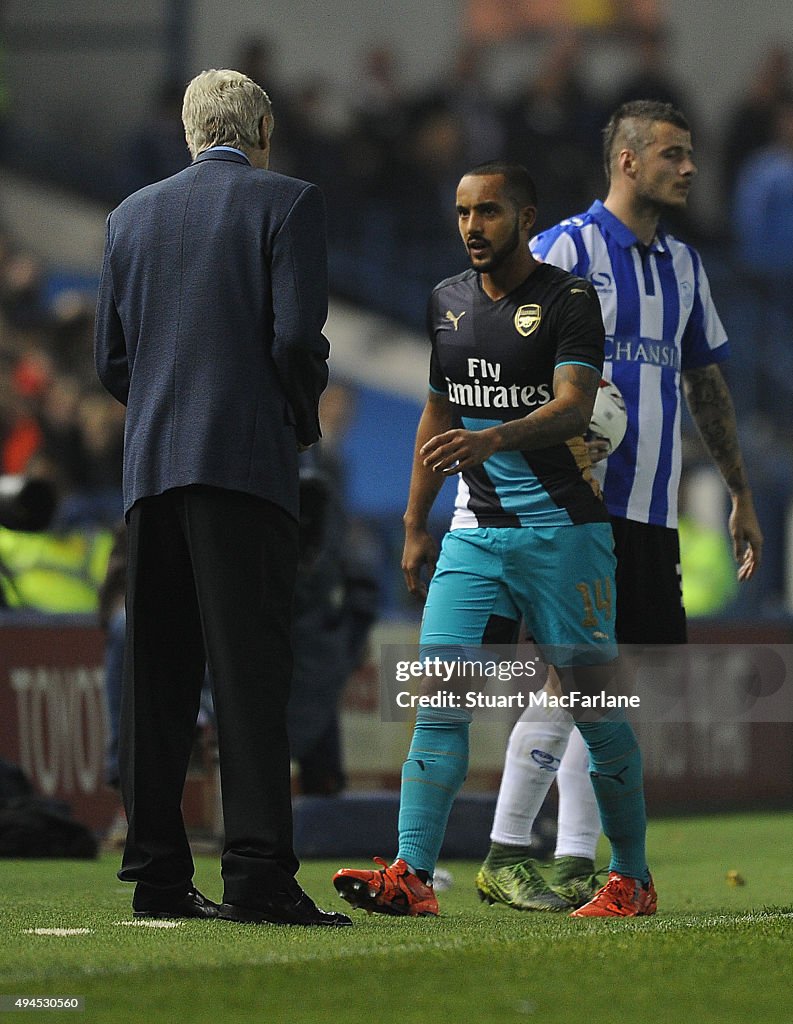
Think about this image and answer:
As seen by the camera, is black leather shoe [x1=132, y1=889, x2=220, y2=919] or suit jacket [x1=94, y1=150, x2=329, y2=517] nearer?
suit jacket [x1=94, y1=150, x2=329, y2=517]

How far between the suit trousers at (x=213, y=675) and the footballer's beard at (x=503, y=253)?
2.75 ft

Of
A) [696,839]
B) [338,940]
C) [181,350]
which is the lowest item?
[696,839]

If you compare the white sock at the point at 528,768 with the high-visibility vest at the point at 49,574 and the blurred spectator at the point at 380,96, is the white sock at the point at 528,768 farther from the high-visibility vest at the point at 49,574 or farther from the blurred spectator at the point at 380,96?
the blurred spectator at the point at 380,96

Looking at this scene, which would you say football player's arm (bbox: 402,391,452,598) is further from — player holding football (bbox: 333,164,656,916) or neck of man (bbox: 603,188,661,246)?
neck of man (bbox: 603,188,661,246)

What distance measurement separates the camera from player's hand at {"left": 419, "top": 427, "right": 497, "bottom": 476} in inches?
180

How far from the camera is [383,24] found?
20.3 metres

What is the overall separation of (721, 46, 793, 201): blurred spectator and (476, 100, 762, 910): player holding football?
512 inches

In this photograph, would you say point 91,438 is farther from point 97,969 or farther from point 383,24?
point 97,969

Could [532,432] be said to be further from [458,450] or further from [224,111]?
[224,111]

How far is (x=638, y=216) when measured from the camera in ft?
18.9

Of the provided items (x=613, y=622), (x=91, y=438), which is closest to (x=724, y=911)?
(x=613, y=622)

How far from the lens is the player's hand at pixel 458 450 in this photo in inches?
180

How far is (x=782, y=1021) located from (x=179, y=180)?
2337mm

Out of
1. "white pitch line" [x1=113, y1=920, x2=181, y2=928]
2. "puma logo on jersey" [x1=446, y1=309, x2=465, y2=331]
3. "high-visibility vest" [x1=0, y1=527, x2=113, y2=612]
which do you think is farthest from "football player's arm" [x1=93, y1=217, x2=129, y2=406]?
"high-visibility vest" [x1=0, y1=527, x2=113, y2=612]
